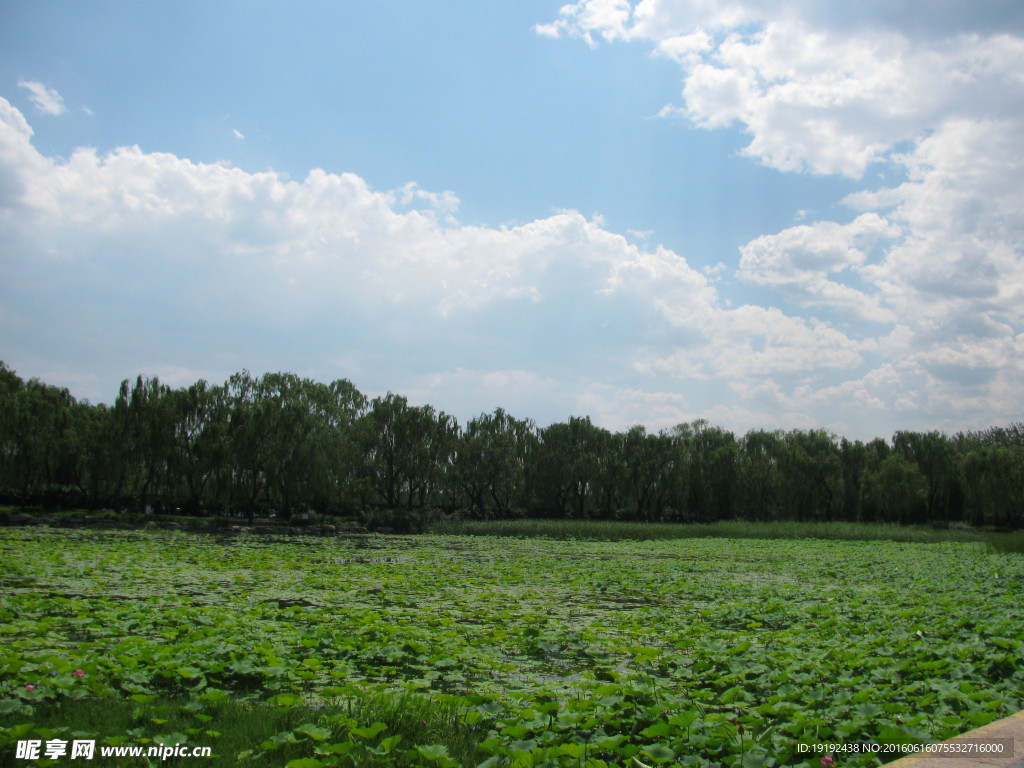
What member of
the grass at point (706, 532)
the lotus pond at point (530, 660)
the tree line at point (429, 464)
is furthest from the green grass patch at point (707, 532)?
the lotus pond at point (530, 660)

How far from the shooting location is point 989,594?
728 cm

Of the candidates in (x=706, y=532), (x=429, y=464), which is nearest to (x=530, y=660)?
(x=706, y=532)

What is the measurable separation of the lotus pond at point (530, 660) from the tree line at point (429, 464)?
17.5 m

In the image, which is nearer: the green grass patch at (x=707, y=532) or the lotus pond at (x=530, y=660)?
the lotus pond at (x=530, y=660)

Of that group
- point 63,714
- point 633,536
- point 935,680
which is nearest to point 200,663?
point 63,714

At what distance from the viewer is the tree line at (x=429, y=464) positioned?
24719 mm

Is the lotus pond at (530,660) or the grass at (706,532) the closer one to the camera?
the lotus pond at (530,660)

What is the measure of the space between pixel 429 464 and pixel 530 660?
29.7 metres

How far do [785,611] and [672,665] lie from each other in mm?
2715

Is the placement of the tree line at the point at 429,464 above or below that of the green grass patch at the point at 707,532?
above

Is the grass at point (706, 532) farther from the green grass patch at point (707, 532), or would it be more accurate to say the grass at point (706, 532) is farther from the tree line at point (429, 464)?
the tree line at point (429, 464)

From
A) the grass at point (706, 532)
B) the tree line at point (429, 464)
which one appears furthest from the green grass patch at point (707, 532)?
the tree line at point (429, 464)

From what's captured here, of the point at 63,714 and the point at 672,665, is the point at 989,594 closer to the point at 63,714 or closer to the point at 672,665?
the point at 672,665

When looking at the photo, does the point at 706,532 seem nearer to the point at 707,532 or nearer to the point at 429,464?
the point at 707,532
